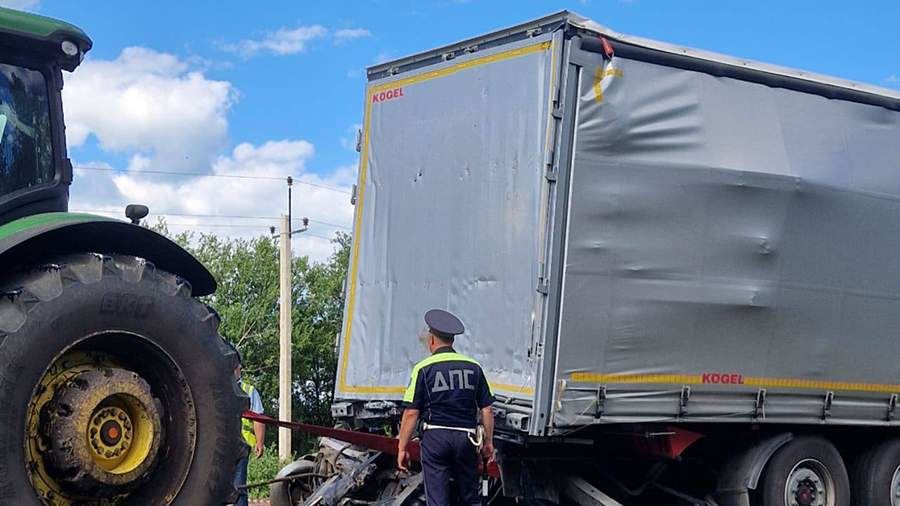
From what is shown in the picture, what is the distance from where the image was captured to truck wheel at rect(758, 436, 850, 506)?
827 cm

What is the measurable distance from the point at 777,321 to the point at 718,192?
3.86 feet

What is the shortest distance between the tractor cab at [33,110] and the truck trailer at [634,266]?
328 cm

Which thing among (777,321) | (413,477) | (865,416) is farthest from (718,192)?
(413,477)

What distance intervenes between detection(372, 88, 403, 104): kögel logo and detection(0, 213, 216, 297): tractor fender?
3.55m

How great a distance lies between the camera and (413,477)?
8.13 m

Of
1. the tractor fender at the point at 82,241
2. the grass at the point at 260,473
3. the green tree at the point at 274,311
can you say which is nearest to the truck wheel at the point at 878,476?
the tractor fender at the point at 82,241

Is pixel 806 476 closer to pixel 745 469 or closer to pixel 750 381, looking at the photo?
pixel 745 469

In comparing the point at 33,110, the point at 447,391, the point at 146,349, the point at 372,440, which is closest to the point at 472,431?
the point at 447,391

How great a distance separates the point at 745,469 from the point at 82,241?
5562mm

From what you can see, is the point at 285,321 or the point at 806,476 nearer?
the point at 806,476

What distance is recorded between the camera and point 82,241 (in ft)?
16.1

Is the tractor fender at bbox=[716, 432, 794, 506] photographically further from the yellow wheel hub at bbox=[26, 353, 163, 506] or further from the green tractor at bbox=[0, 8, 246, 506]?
the yellow wheel hub at bbox=[26, 353, 163, 506]

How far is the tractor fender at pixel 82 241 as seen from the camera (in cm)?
455

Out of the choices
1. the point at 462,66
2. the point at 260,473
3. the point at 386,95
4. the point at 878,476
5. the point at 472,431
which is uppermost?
the point at 462,66
